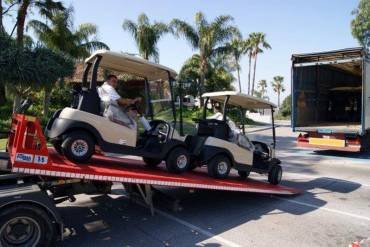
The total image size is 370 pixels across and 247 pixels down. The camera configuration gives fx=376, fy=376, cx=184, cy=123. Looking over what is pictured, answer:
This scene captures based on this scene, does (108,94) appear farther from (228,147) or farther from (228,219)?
(228,219)

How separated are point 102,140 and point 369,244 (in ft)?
11.7

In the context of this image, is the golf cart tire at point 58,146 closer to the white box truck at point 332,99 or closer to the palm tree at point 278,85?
the white box truck at point 332,99

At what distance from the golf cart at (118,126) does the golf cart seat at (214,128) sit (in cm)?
99

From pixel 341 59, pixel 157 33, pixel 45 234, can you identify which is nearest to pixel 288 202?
pixel 45 234

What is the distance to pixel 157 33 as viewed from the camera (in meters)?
26.8

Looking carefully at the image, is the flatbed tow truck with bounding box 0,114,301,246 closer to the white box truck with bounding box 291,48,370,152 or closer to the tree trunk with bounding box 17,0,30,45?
the white box truck with bounding box 291,48,370,152

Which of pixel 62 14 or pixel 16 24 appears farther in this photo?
pixel 62 14

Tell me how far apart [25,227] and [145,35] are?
23.1 metres

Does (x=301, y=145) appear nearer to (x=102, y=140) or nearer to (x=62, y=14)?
(x=102, y=140)

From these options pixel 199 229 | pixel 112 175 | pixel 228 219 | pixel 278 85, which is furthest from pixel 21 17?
pixel 278 85

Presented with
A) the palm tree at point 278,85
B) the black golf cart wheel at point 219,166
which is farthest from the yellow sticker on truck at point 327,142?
the palm tree at point 278,85

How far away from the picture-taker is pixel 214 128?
7.12m

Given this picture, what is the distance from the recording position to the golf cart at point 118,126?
5168 mm

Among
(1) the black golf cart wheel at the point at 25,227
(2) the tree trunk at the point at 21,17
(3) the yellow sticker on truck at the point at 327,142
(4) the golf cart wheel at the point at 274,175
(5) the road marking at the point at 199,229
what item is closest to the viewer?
(1) the black golf cart wheel at the point at 25,227
